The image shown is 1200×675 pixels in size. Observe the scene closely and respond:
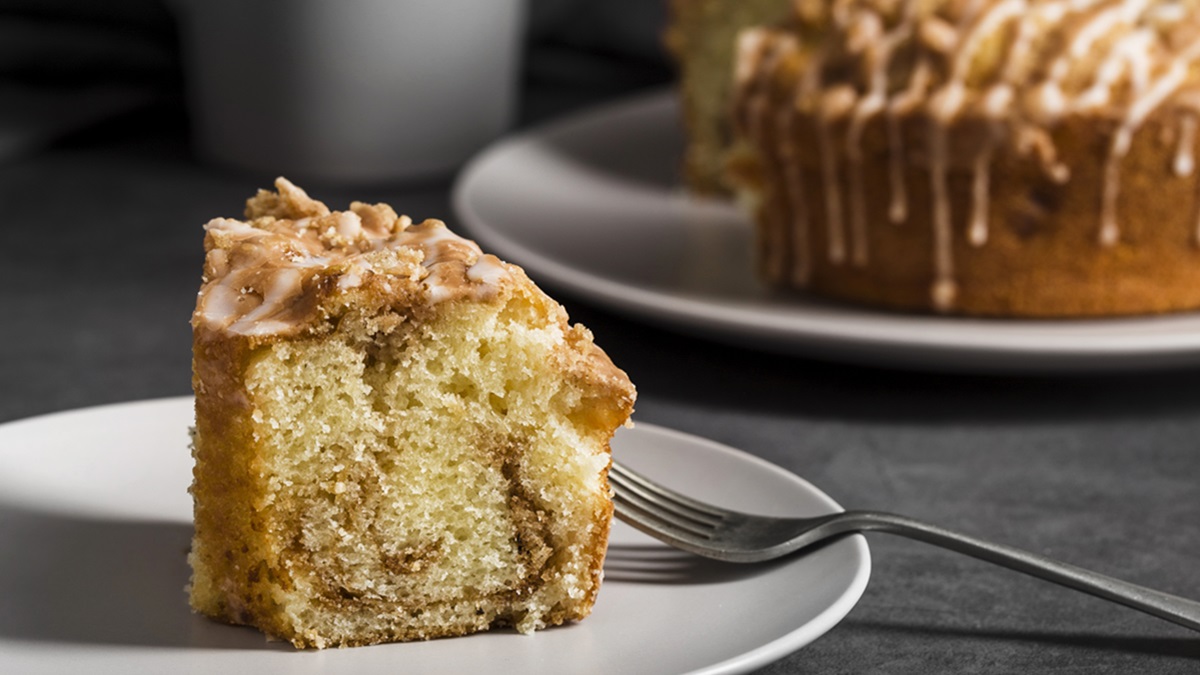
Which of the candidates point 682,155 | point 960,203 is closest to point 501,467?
point 960,203

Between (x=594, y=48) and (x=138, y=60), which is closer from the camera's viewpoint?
(x=138, y=60)

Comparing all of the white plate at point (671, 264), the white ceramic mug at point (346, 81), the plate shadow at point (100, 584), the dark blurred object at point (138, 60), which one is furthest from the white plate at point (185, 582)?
the dark blurred object at point (138, 60)

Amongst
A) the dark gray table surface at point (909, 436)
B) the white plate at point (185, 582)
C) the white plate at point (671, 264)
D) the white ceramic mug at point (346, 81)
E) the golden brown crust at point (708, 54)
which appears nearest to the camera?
the white plate at point (185, 582)

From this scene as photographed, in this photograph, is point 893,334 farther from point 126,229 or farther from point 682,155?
point 126,229

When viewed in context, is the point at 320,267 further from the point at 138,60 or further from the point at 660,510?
the point at 138,60

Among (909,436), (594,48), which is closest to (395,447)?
(909,436)

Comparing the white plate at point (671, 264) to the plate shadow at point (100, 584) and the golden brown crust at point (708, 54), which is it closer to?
the golden brown crust at point (708, 54)
